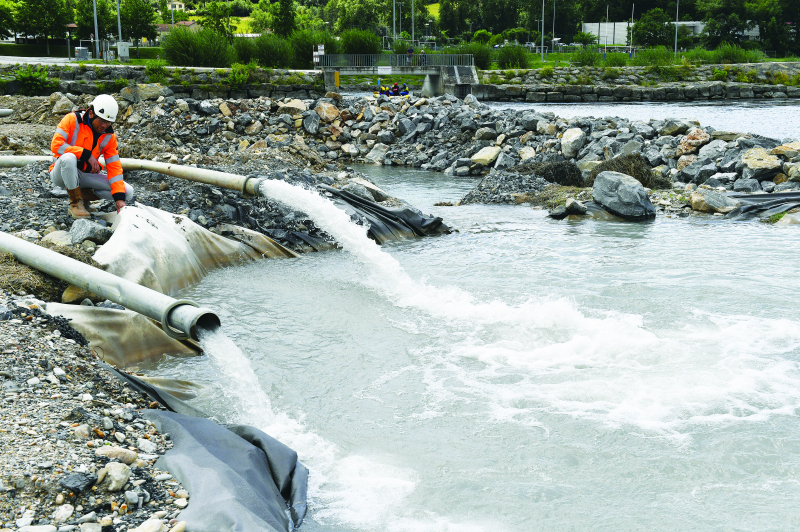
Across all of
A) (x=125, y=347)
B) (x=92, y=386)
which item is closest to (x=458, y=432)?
(x=92, y=386)

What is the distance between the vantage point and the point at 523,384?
5.55m

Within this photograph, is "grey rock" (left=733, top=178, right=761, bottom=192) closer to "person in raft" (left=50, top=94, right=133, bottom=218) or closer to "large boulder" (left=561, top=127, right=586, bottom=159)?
"large boulder" (left=561, top=127, right=586, bottom=159)

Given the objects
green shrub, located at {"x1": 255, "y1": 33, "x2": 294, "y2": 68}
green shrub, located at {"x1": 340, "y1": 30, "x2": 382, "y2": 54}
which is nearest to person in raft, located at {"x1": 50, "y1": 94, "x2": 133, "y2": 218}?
green shrub, located at {"x1": 255, "y1": 33, "x2": 294, "y2": 68}

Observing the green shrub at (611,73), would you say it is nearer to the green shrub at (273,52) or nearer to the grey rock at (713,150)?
the green shrub at (273,52)

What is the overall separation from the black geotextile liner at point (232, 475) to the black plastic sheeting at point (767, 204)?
1119cm

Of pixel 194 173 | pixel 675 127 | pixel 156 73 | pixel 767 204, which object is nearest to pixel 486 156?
pixel 675 127

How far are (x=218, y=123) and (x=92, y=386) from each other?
765 inches

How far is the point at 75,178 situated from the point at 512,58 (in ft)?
158

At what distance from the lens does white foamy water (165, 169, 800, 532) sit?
4016 mm

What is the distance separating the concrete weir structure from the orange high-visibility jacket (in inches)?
1212

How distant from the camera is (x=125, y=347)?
18.6 feet

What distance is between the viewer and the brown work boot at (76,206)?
8.02m

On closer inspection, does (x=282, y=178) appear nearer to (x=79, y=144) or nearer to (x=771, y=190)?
(x=79, y=144)

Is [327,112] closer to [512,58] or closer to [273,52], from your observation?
[273,52]
